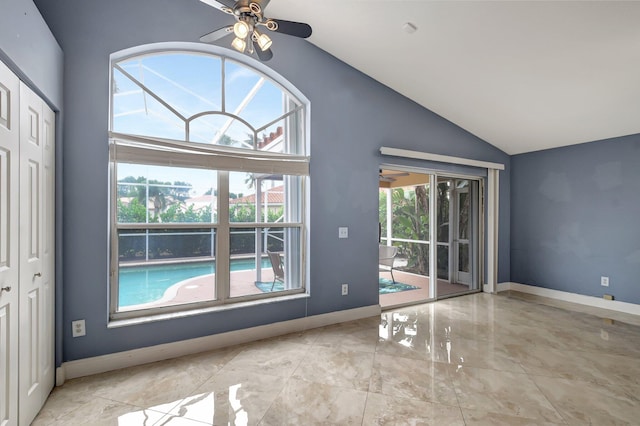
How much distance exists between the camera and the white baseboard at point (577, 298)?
3945 millimetres

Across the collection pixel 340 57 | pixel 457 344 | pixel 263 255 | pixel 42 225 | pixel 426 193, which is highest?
pixel 340 57

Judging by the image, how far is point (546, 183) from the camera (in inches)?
188

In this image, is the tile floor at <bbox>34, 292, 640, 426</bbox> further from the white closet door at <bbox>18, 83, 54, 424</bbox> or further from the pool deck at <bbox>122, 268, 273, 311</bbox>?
the pool deck at <bbox>122, 268, 273, 311</bbox>

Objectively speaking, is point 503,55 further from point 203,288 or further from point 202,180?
point 203,288

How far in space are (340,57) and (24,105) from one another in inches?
117

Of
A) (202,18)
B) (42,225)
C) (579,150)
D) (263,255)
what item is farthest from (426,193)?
(42,225)

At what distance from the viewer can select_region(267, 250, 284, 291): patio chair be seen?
3387 mm

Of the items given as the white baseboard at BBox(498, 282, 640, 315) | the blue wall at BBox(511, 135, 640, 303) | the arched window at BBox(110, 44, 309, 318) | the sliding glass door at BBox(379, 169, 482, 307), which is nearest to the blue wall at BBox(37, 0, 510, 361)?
the arched window at BBox(110, 44, 309, 318)

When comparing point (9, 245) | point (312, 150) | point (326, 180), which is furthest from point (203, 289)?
point (312, 150)

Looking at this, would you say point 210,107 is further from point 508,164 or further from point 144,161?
point 508,164

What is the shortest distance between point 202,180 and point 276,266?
1.23m

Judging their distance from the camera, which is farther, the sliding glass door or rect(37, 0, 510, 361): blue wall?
the sliding glass door

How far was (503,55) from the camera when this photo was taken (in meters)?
2.94

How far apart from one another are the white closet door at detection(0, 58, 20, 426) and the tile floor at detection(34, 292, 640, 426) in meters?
0.47
